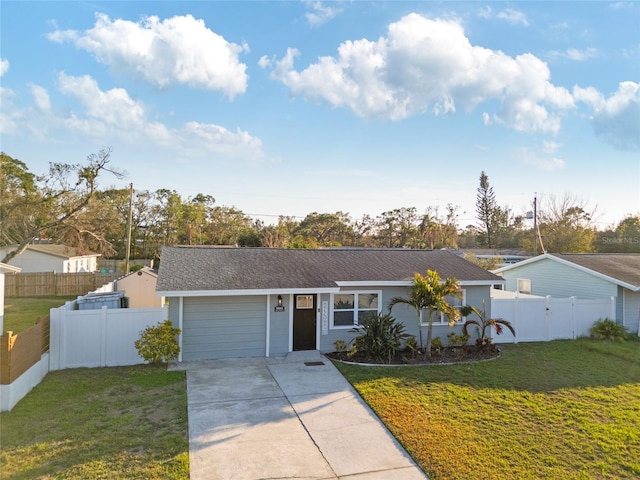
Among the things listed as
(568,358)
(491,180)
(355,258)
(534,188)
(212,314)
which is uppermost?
(491,180)

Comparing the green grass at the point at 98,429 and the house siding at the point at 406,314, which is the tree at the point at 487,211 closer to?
the house siding at the point at 406,314

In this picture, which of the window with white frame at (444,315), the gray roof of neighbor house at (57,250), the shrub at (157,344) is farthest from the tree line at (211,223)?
the shrub at (157,344)

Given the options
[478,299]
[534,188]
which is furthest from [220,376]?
[534,188]

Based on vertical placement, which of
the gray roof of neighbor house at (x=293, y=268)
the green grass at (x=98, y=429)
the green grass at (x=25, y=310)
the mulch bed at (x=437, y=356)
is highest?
the gray roof of neighbor house at (x=293, y=268)

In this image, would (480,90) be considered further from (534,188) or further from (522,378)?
(534,188)

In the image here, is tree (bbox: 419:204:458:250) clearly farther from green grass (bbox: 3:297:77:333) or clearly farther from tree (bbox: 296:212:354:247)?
green grass (bbox: 3:297:77:333)

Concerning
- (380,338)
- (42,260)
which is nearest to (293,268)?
(380,338)

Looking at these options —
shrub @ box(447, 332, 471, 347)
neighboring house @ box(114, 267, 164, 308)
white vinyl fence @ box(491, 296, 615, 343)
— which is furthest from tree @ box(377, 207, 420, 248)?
shrub @ box(447, 332, 471, 347)
